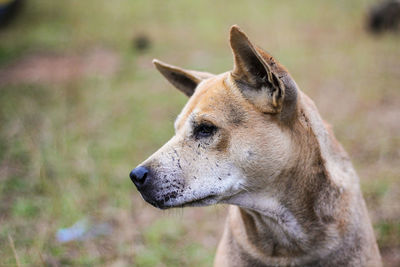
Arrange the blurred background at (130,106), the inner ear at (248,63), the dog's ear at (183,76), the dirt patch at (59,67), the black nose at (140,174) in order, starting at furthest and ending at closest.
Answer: the dirt patch at (59,67) < the blurred background at (130,106) < the dog's ear at (183,76) < the black nose at (140,174) < the inner ear at (248,63)

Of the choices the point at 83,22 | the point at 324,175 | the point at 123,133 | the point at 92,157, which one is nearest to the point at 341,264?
the point at 324,175

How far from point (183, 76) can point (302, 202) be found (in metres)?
1.25

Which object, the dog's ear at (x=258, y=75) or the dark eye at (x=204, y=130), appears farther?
the dark eye at (x=204, y=130)

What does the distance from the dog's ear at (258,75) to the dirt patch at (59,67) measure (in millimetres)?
6903

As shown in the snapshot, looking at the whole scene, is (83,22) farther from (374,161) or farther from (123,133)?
(374,161)

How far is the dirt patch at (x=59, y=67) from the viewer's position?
8.64m

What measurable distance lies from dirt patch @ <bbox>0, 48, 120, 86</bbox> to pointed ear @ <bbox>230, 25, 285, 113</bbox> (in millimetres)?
6896

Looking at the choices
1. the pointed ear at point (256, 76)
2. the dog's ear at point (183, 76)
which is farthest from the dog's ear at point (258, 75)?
the dog's ear at point (183, 76)

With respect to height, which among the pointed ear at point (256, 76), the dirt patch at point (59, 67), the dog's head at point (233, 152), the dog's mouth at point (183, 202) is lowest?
the dirt patch at point (59, 67)

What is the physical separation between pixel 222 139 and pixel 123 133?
4224mm

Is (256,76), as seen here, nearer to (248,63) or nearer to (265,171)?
(248,63)

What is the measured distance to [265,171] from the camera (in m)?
2.33

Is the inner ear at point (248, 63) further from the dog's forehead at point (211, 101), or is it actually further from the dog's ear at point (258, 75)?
the dog's forehead at point (211, 101)

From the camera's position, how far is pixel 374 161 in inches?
201
